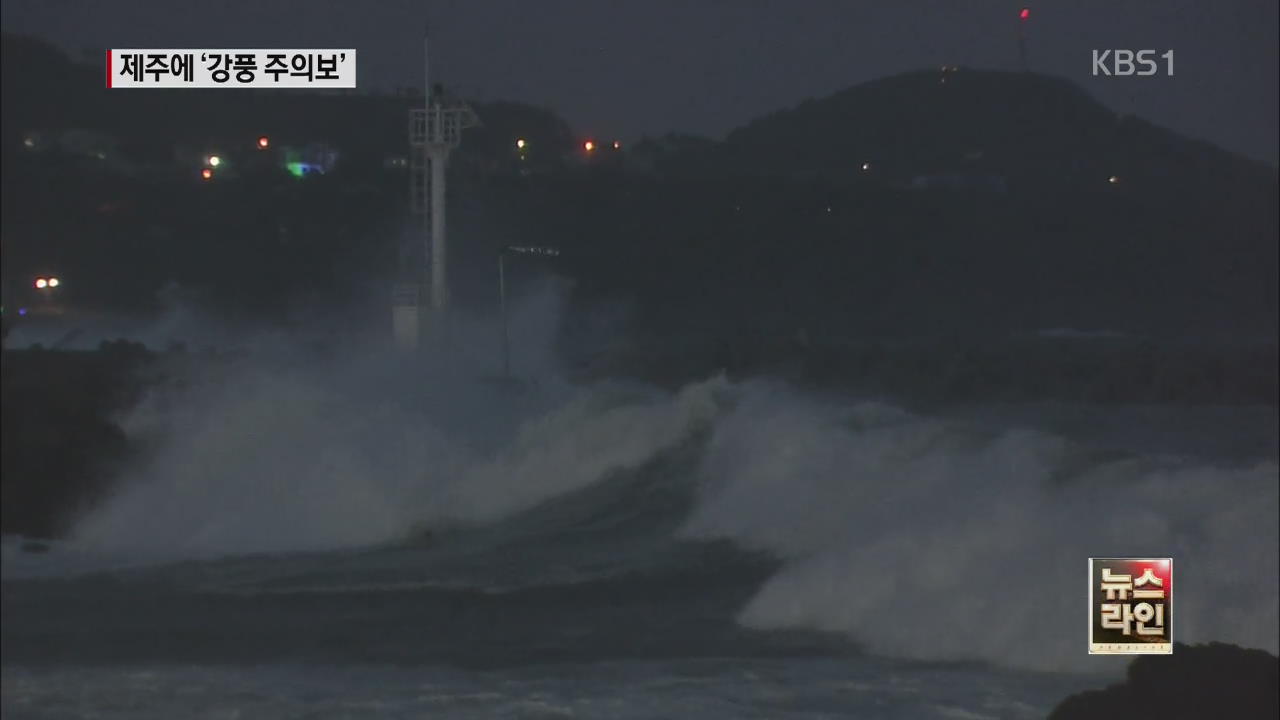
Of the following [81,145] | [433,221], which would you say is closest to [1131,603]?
[433,221]

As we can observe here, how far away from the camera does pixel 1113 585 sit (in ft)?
11.9

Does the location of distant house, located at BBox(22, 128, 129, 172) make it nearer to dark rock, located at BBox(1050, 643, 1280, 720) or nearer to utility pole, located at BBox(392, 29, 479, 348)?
utility pole, located at BBox(392, 29, 479, 348)

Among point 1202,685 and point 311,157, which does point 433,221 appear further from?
point 1202,685

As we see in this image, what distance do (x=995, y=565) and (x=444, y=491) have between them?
580 centimetres

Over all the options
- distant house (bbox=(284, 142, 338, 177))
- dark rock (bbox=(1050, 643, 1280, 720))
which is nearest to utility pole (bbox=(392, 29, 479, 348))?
Result: distant house (bbox=(284, 142, 338, 177))

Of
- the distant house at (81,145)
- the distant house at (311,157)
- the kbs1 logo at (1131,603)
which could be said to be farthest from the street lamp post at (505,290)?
the kbs1 logo at (1131,603)

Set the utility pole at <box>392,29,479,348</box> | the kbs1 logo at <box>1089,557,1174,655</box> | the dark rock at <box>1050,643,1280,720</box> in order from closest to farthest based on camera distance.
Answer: the kbs1 logo at <box>1089,557,1174,655</box> < the dark rock at <box>1050,643,1280,720</box> < the utility pole at <box>392,29,479,348</box>

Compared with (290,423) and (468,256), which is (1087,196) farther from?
(290,423)

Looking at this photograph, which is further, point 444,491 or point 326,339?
point 326,339

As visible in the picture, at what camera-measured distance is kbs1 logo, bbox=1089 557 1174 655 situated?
11.8 feet

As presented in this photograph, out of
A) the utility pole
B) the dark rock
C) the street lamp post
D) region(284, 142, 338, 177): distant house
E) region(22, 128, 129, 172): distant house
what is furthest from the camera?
region(22, 128, 129, 172): distant house

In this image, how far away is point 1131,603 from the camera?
3.62 meters

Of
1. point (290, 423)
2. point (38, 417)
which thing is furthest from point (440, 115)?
point (38, 417)

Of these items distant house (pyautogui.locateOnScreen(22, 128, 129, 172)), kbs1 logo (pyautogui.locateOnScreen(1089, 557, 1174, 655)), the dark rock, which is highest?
distant house (pyautogui.locateOnScreen(22, 128, 129, 172))
